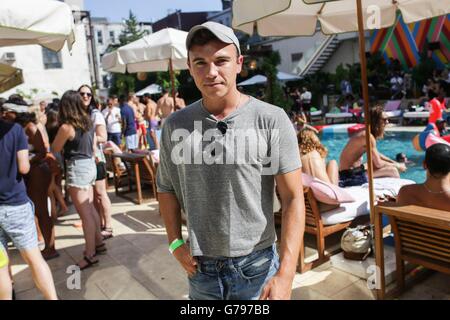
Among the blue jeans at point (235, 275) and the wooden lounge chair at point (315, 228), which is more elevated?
the blue jeans at point (235, 275)

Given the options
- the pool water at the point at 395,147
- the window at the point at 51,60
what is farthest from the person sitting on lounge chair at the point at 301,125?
the window at the point at 51,60

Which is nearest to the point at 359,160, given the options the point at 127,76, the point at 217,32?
the point at 217,32

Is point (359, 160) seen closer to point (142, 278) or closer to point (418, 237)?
point (418, 237)

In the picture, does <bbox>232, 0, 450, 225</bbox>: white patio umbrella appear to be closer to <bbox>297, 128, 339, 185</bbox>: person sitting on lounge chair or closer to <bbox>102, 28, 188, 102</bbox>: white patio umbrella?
<bbox>297, 128, 339, 185</bbox>: person sitting on lounge chair

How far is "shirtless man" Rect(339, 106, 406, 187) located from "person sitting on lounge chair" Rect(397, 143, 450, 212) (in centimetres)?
205

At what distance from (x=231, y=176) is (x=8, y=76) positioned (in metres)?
4.90

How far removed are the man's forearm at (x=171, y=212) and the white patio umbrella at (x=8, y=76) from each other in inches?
169

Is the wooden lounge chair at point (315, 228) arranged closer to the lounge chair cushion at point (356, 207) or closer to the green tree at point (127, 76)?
the lounge chair cushion at point (356, 207)

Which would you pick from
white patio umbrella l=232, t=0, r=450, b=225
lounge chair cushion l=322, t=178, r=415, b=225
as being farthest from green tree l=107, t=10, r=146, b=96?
lounge chair cushion l=322, t=178, r=415, b=225

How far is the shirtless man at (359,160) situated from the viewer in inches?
195

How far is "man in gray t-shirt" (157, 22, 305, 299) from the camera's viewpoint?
1503mm

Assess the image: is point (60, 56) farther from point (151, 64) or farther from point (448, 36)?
point (448, 36)
